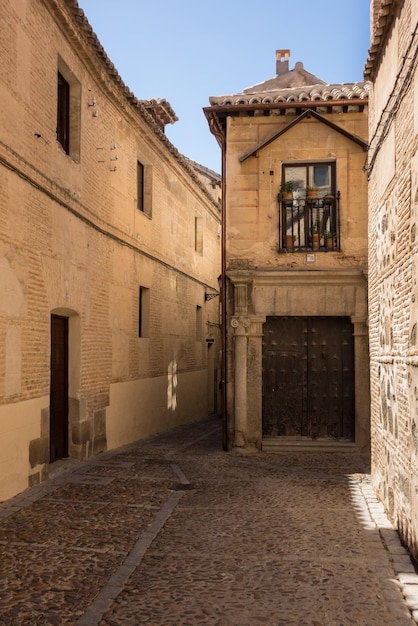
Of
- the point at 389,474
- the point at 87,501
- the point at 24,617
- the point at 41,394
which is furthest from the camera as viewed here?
the point at 41,394

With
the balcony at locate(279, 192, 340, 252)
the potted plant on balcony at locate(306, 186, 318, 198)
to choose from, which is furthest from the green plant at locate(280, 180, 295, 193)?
the potted plant on balcony at locate(306, 186, 318, 198)

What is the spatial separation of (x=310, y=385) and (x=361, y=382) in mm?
897

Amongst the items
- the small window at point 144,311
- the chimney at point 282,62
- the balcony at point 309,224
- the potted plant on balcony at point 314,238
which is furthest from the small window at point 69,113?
the chimney at point 282,62

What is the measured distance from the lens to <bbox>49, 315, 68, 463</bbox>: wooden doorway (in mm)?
9648

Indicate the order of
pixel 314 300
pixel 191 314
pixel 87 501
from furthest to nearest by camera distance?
pixel 191 314 < pixel 314 300 < pixel 87 501

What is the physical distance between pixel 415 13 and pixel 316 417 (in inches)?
299

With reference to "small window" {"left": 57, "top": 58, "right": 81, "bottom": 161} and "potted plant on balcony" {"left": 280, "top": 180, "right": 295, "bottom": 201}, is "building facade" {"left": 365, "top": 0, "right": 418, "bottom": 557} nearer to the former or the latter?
"potted plant on balcony" {"left": 280, "top": 180, "right": 295, "bottom": 201}

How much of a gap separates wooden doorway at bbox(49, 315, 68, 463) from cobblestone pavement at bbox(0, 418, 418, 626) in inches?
25.6

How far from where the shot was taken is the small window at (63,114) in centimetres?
997

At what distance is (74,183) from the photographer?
9984 mm

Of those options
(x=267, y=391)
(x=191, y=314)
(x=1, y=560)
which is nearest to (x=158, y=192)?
(x=191, y=314)

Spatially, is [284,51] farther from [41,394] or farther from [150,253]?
[41,394]

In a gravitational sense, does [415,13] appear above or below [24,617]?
above

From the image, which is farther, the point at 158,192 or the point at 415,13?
the point at 158,192
